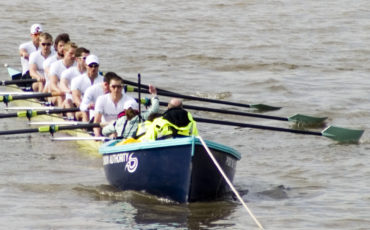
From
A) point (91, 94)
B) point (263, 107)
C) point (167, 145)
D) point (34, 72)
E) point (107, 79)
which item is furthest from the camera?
point (263, 107)

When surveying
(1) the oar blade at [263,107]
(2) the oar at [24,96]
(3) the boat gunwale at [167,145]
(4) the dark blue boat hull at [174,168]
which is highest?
(2) the oar at [24,96]

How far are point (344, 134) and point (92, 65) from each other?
169 inches

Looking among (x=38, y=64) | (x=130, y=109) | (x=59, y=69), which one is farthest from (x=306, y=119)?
(x=130, y=109)

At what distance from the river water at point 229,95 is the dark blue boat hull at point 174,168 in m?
0.18

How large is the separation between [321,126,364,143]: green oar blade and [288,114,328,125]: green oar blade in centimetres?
125

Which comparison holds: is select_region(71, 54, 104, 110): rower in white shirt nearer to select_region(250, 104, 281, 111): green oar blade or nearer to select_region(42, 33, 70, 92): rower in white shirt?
select_region(42, 33, 70, 92): rower in white shirt

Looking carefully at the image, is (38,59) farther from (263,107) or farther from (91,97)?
(263,107)

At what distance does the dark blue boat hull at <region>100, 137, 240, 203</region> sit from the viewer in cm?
1074

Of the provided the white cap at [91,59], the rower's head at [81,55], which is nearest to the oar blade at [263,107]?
the rower's head at [81,55]

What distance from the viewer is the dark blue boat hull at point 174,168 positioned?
1074cm

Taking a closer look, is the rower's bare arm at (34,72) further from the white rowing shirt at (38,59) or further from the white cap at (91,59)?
the white cap at (91,59)

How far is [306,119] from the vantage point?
17.2 metres

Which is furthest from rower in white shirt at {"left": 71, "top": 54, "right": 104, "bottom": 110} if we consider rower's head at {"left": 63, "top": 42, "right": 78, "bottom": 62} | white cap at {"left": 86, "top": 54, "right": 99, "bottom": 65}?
rower's head at {"left": 63, "top": 42, "right": 78, "bottom": 62}

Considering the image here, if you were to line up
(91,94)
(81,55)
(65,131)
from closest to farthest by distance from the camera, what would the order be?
(91,94) → (81,55) → (65,131)
